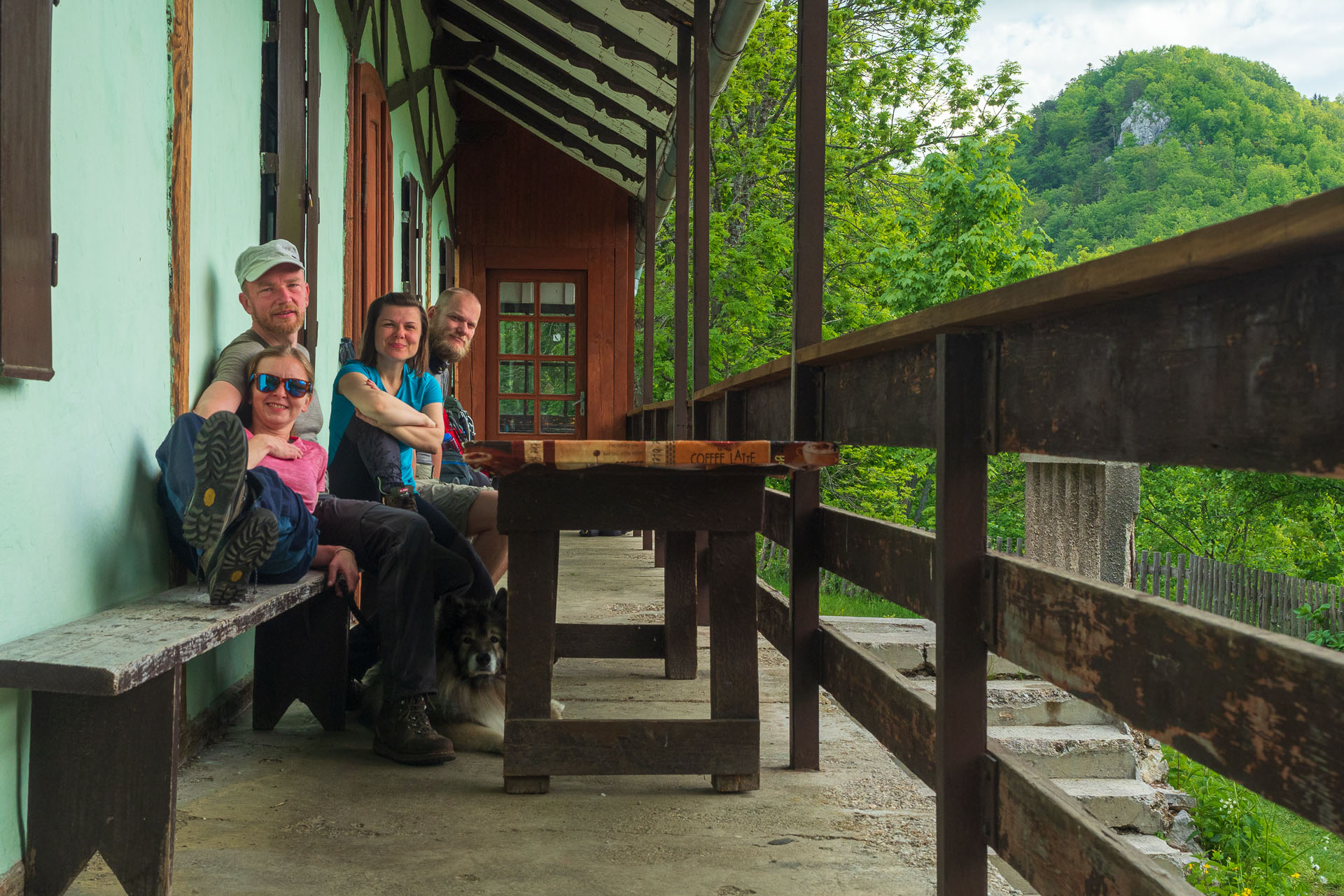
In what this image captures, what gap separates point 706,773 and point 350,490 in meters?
1.50

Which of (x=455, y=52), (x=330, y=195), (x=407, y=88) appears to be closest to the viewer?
(x=330, y=195)

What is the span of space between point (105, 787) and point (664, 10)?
5.21 meters

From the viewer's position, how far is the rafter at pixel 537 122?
10.4 m

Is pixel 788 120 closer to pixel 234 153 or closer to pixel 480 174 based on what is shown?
pixel 480 174

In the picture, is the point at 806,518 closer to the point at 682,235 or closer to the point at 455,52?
the point at 682,235

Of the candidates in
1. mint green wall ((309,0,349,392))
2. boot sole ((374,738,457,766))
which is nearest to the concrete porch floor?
boot sole ((374,738,457,766))

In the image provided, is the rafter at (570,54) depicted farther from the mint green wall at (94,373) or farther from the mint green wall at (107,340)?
the mint green wall at (94,373)

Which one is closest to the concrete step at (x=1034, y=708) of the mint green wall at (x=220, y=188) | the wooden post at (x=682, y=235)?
the wooden post at (x=682, y=235)

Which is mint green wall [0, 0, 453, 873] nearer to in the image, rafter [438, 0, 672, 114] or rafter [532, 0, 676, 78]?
rafter [532, 0, 676, 78]

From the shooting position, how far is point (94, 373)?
7.44 feet

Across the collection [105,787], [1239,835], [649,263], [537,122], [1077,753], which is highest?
[537,122]

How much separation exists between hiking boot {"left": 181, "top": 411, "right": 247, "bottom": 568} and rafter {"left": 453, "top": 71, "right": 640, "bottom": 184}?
8596 mm

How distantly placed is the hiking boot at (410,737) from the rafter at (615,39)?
5126 mm

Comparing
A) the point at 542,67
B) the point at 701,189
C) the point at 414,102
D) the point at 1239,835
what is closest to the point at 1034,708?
the point at 1239,835
